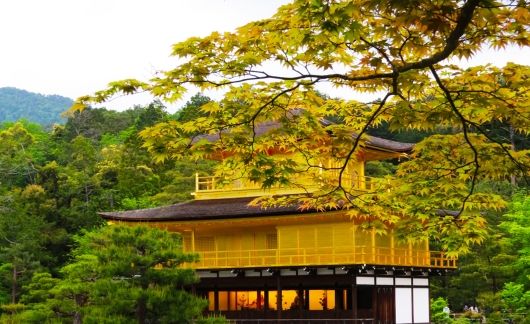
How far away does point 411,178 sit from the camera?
12.4 metres

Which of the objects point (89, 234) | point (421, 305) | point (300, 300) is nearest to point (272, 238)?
point (300, 300)

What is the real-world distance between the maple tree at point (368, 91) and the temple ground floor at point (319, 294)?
18.8 m

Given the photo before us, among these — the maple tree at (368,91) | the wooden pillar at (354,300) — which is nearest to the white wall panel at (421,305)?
the wooden pillar at (354,300)

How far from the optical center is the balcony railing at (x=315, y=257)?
100 feet

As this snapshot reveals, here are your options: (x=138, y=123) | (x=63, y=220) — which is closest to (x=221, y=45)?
(x=63, y=220)

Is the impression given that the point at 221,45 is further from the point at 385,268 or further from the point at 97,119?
the point at 97,119

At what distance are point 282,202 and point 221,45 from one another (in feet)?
12.2

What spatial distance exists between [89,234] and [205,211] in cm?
537

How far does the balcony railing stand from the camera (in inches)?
→ 1206

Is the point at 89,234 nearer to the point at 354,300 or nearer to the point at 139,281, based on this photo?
the point at 139,281

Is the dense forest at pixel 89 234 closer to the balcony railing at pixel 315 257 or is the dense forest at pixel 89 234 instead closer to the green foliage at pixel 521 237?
the green foliage at pixel 521 237

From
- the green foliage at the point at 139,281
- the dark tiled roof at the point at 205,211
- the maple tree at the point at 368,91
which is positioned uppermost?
the maple tree at the point at 368,91

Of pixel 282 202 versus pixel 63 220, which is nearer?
pixel 282 202

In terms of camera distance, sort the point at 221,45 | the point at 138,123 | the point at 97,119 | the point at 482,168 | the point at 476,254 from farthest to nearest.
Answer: the point at 97,119 → the point at 138,123 → the point at 476,254 → the point at 482,168 → the point at 221,45
